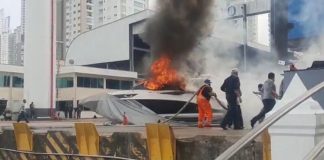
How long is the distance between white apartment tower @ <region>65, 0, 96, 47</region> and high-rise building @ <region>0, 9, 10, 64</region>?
11288 millimetres

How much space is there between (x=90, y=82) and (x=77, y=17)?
43.5 m

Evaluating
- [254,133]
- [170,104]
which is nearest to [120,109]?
[170,104]

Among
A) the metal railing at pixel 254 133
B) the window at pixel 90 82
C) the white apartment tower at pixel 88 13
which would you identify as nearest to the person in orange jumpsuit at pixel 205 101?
the metal railing at pixel 254 133

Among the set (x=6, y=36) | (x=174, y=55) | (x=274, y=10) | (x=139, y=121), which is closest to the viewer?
(x=139, y=121)

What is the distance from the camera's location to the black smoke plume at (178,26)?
16.6 metres

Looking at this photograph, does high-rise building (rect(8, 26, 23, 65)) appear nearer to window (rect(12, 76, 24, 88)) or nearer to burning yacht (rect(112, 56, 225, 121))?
window (rect(12, 76, 24, 88))

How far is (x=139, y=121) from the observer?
1408cm

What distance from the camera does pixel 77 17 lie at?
278 ft

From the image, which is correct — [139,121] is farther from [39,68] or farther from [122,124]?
[39,68]

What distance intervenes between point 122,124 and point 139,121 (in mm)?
722

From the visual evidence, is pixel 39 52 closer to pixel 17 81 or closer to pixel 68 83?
pixel 68 83

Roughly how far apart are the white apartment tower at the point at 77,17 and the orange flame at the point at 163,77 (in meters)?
69.4

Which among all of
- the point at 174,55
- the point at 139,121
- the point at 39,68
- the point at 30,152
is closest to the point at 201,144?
the point at 30,152

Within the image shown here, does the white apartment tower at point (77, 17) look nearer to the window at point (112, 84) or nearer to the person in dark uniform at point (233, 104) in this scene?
the window at point (112, 84)
